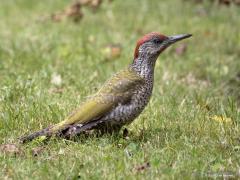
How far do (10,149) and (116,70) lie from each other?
3152 millimetres

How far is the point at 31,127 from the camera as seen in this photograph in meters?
5.91

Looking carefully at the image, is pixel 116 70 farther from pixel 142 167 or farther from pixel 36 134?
pixel 142 167

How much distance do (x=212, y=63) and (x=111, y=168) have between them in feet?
13.8

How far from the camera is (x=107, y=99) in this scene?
5621 mm

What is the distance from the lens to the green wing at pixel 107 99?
5.51m

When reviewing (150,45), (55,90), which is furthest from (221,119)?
(55,90)

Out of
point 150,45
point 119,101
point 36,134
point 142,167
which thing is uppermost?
point 150,45

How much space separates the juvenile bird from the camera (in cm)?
550

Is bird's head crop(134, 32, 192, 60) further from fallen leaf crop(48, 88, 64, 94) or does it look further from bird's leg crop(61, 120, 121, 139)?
fallen leaf crop(48, 88, 64, 94)

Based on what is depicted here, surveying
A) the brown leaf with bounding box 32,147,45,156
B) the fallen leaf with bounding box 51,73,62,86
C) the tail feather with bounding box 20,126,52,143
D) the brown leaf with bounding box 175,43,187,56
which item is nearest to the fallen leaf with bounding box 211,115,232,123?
the tail feather with bounding box 20,126,52,143

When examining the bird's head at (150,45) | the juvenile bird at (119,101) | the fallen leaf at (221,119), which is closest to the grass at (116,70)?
the fallen leaf at (221,119)

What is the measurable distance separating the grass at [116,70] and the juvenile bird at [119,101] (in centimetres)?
13

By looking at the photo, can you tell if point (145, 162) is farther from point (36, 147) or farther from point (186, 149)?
point (36, 147)

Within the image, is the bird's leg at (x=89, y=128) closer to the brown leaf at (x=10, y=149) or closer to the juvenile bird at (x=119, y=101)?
the juvenile bird at (x=119, y=101)
